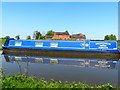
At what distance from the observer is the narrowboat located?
528 inches

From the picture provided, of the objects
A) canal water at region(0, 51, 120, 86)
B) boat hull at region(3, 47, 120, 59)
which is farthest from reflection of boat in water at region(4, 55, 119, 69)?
boat hull at region(3, 47, 120, 59)

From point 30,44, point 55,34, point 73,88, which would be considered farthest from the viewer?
point 55,34

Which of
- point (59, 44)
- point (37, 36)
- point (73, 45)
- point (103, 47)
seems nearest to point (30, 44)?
point (59, 44)

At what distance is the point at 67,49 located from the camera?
14.3 m

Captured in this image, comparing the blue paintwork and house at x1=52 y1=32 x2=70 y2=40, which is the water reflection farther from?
house at x1=52 y1=32 x2=70 y2=40

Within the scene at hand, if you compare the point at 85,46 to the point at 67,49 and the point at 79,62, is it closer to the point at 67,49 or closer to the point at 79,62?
the point at 67,49

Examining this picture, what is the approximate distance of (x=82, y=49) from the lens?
14.0 m

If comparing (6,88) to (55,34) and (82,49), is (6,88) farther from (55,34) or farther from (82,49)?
(55,34)

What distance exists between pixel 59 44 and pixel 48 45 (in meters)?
1.21

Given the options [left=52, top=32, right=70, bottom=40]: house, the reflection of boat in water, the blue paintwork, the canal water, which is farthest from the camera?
[left=52, top=32, right=70, bottom=40]: house

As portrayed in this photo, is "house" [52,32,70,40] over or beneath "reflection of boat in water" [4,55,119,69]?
over

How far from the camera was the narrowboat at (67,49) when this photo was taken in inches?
528

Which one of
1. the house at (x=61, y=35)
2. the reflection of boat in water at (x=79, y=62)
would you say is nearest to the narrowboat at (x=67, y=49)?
the reflection of boat in water at (x=79, y=62)

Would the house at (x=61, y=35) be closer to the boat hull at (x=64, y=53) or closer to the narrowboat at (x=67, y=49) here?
the narrowboat at (x=67, y=49)
